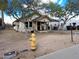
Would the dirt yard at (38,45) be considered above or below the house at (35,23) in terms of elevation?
below

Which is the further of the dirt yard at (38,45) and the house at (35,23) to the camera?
the house at (35,23)

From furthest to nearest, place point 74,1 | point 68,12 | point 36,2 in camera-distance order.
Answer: point 68,12
point 74,1
point 36,2

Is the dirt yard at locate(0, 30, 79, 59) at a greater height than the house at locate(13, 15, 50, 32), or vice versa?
the house at locate(13, 15, 50, 32)

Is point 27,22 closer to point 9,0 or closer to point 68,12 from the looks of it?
point 68,12

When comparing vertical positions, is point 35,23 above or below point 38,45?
above

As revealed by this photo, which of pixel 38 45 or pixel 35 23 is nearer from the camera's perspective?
pixel 38 45

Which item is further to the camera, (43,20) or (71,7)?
(43,20)

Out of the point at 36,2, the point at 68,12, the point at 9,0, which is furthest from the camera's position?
the point at 68,12

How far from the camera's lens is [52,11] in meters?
52.8

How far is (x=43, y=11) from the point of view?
173ft

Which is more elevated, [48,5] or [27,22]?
[48,5]

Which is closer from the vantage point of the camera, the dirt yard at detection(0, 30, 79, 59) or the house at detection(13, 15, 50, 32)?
the dirt yard at detection(0, 30, 79, 59)

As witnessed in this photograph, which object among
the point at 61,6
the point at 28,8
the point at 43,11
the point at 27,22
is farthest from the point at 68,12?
the point at 28,8

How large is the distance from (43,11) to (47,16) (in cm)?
241
